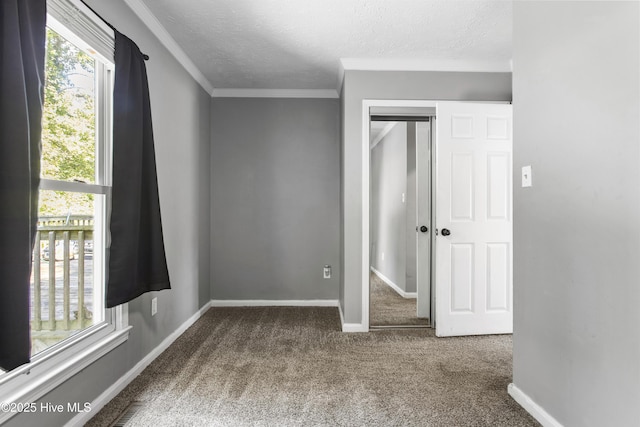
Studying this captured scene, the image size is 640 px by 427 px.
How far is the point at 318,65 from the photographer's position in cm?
334

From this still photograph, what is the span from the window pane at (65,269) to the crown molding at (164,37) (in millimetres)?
1257

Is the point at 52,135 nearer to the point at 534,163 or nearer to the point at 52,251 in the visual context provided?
the point at 52,251

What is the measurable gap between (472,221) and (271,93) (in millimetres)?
2523

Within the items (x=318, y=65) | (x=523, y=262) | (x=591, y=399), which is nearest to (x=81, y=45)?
(x=318, y=65)

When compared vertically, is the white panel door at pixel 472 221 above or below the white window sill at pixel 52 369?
above

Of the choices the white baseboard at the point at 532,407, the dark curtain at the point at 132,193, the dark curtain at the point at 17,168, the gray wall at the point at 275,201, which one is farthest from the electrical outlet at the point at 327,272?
the dark curtain at the point at 17,168

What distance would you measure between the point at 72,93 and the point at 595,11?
7.91 feet

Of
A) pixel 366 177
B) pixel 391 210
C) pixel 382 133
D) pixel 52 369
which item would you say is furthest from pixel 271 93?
pixel 52 369

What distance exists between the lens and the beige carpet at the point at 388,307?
3486 millimetres

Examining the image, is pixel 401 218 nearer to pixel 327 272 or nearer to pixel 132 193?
pixel 327 272

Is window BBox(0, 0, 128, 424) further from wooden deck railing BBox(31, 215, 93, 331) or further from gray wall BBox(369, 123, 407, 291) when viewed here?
gray wall BBox(369, 123, 407, 291)

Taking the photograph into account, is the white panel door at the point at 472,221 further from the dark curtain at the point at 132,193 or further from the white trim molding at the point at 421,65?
the dark curtain at the point at 132,193

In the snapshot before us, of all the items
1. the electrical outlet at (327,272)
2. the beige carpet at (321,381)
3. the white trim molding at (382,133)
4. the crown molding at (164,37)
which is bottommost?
the beige carpet at (321,381)

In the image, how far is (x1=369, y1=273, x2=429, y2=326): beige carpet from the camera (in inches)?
137
